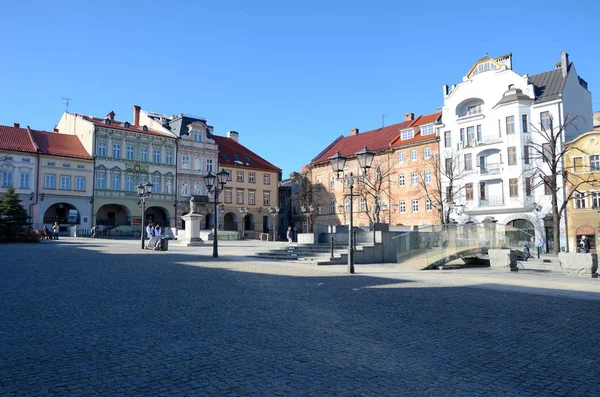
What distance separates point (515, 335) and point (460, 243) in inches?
546

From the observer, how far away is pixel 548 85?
4156 cm

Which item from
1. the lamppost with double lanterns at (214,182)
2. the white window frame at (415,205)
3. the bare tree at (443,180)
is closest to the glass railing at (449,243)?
the lamppost with double lanterns at (214,182)

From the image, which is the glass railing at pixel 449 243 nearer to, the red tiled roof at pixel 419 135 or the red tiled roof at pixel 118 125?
the red tiled roof at pixel 419 135

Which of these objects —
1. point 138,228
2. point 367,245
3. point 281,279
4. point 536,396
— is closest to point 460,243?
point 367,245

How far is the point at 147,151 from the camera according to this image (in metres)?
56.4

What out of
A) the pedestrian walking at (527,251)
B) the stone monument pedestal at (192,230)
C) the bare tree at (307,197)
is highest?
the bare tree at (307,197)

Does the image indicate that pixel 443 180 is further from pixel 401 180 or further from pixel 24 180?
pixel 24 180

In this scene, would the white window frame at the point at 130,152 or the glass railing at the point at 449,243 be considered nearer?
the glass railing at the point at 449,243

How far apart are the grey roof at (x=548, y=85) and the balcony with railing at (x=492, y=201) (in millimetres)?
9333

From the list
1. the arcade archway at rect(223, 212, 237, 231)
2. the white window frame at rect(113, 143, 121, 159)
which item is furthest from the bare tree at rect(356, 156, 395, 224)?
the white window frame at rect(113, 143, 121, 159)

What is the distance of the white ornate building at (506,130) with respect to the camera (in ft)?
133

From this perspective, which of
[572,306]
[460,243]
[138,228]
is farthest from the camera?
[138,228]

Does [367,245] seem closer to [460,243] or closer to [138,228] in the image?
[460,243]

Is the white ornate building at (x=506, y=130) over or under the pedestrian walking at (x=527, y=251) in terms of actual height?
over
